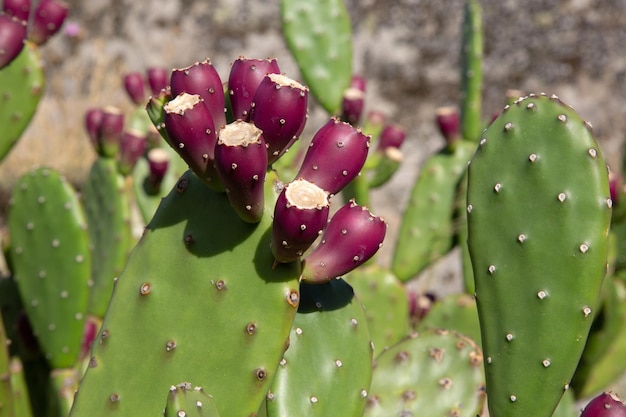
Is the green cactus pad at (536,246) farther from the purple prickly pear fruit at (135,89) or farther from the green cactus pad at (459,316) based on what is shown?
the purple prickly pear fruit at (135,89)

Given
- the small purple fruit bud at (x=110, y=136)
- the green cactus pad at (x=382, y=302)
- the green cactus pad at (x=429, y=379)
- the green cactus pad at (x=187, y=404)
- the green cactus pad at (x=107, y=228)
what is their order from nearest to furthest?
the green cactus pad at (x=187, y=404), the green cactus pad at (x=429, y=379), the green cactus pad at (x=382, y=302), the green cactus pad at (x=107, y=228), the small purple fruit bud at (x=110, y=136)

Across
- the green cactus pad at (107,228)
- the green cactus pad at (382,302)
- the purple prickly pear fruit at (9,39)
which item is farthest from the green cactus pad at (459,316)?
the purple prickly pear fruit at (9,39)

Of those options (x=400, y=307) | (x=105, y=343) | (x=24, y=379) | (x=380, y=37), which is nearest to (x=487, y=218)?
(x=105, y=343)

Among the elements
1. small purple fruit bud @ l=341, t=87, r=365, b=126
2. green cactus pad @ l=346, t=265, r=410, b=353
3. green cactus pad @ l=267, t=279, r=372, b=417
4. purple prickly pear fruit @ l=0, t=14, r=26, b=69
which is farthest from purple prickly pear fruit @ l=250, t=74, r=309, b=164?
small purple fruit bud @ l=341, t=87, r=365, b=126

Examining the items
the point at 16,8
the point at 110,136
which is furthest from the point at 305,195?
the point at 110,136

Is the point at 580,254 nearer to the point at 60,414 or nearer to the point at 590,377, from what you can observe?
→ the point at 60,414

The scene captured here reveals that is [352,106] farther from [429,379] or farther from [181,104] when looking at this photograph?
[181,104]
